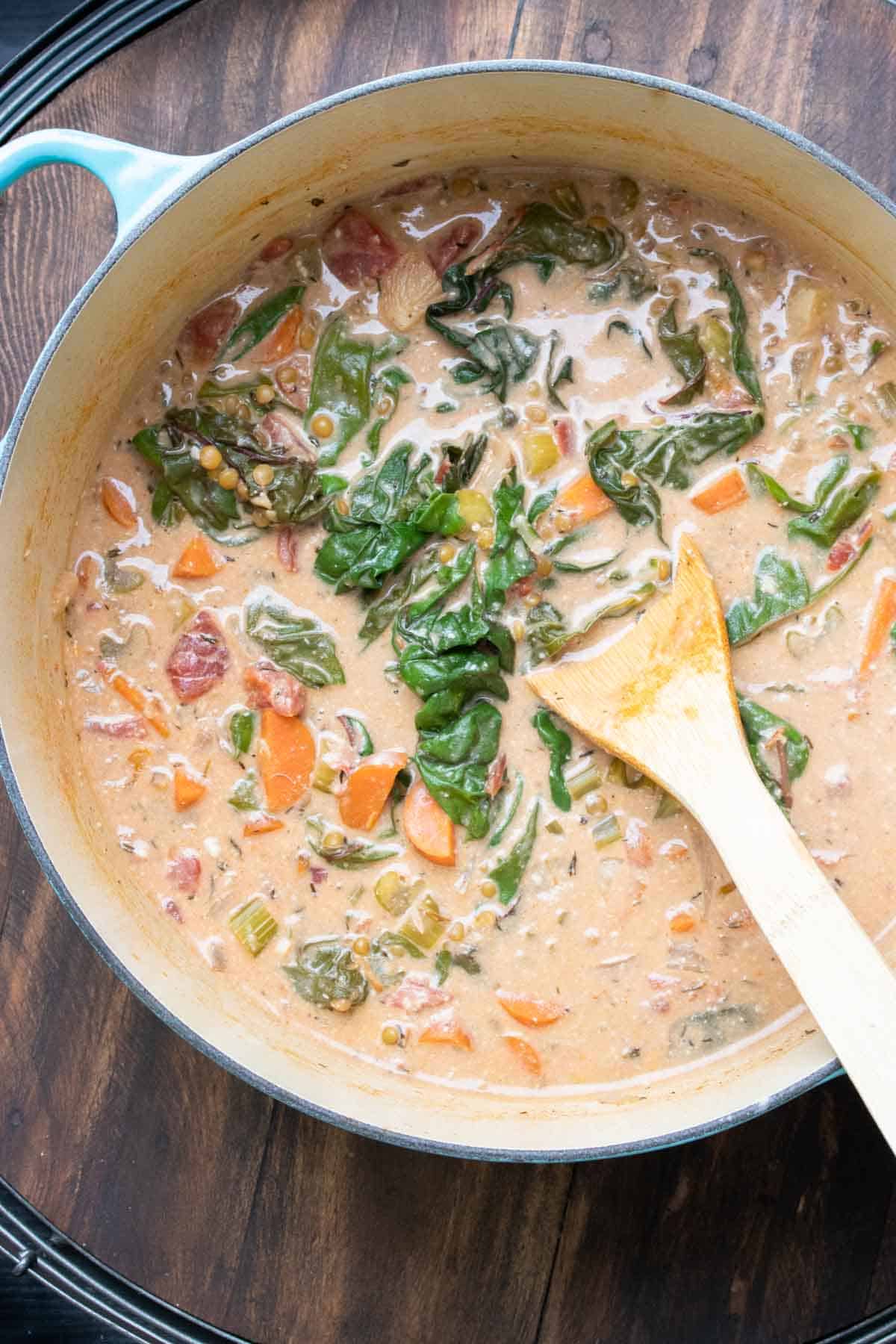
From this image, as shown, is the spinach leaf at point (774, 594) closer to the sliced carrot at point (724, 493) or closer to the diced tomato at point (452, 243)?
the sliced carrot at point (724, 493)

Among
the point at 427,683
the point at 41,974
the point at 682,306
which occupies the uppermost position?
the point at 682,306

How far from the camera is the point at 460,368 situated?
2701 millimetres

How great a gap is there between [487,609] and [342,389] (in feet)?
1.99

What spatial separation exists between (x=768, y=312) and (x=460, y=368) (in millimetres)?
710

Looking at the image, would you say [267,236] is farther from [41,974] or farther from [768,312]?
[41,974]

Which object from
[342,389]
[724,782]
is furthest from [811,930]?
[342,389]

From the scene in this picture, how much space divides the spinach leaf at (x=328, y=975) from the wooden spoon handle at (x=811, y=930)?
2.88ft

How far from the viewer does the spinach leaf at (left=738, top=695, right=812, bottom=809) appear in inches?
102

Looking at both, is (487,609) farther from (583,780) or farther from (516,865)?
(516,865)

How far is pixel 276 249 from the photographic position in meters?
2.80

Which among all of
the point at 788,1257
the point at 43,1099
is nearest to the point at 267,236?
the point at 43,1099

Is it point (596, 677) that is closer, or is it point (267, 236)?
point (596, 677)

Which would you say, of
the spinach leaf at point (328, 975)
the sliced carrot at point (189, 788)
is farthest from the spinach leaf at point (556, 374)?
the spinach leaf at point (328, 975)

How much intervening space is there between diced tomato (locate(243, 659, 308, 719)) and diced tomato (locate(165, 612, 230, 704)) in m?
0.07
